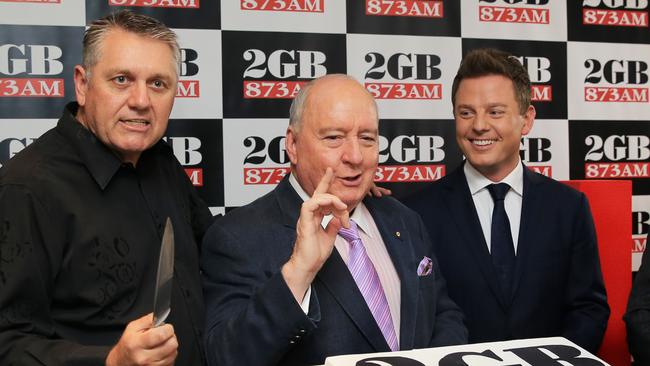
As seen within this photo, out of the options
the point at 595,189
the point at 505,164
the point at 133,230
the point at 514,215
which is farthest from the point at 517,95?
the point at 133,230

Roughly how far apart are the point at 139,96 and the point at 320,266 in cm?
51

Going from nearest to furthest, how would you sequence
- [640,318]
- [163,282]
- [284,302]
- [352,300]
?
[163,282]
[284,302]
[352,300]
[640,318]

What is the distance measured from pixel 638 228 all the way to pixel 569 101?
1.83 ft

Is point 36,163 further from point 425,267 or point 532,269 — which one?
point 532,269

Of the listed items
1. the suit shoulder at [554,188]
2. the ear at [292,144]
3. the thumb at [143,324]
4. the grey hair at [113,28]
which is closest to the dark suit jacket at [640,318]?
the suit shoulder at [554,188]

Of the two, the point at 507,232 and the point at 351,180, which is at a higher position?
the point at 351,180

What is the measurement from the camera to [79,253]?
1.22 metres

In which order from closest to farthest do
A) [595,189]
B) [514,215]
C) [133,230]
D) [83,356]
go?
[83,356], [133,230], [514,215], [595,189]

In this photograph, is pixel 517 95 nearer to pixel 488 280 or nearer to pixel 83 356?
pixel 488 280

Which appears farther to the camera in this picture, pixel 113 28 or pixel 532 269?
pixel 532 269

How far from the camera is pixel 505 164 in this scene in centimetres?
188

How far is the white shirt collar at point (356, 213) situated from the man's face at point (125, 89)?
0.33 m

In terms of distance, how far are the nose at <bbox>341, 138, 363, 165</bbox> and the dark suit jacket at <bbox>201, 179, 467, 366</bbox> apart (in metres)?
0.16

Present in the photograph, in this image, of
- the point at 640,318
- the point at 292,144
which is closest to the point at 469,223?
the point at 640,318
